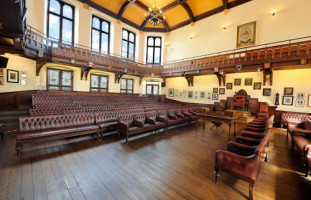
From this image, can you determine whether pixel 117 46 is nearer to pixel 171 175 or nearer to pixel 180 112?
pixel 180 112

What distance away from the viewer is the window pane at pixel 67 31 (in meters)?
10.1

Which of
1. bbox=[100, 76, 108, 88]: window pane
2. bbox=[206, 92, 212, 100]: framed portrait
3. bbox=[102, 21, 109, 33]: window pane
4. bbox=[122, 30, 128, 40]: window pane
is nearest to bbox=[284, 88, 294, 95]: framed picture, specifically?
bbox=[206, 92, 212, 100]: framed portrait

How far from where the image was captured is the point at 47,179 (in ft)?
7.02

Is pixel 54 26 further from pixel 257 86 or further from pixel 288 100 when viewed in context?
pixel 288 100

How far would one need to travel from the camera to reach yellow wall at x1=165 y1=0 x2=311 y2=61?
7.85 metres

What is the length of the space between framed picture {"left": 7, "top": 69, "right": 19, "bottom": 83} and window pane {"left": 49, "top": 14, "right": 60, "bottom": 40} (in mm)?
4384

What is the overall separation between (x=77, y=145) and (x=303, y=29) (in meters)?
13.1

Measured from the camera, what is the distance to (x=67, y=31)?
402 inches

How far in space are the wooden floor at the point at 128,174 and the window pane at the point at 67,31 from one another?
9299 mm

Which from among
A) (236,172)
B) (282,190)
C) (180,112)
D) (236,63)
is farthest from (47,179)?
(236,63)

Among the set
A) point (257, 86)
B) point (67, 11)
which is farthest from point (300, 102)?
point (67, 11)

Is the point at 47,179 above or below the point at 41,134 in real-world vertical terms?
below

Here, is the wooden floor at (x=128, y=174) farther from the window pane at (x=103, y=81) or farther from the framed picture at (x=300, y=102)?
the window pane at (x=103, y=81)

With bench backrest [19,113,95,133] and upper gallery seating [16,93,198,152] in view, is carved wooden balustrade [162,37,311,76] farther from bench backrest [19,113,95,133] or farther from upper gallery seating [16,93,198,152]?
bench backrest [19,113,95,133]
